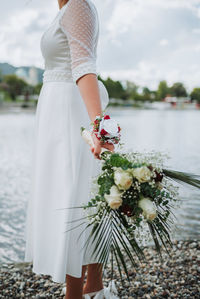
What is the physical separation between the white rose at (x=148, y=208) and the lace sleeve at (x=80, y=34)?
→ 642 mm

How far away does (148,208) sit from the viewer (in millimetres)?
1153

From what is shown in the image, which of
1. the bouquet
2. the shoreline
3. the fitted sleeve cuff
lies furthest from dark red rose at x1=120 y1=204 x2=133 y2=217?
the shoreline

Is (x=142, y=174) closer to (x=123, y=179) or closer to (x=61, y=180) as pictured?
(x=123, y=179)

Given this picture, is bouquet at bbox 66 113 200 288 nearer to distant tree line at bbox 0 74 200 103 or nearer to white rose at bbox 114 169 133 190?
white rose at bbox 114 169 133 190

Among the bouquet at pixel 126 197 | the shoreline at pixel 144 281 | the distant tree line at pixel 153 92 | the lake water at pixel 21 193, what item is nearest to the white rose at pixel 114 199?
the bouquet at pixel 126 197

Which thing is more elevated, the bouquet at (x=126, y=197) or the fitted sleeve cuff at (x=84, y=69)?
the fitted sleeve cuff at (x=84, y=69)

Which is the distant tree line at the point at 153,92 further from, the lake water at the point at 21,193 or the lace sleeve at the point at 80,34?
the lace sleeve at the point at 80,34

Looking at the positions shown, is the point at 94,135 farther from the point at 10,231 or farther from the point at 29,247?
the point at 10,231

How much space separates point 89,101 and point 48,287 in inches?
63.6

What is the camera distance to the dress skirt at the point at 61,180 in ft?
5.56

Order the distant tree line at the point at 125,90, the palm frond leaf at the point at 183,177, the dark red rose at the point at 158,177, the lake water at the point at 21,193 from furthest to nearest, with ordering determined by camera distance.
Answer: the distant tree line at the point at 125,90, the lake water at the point at 21,193, the palm frond leaf at the point at 183,177, the dark red rose at the point at 158,177

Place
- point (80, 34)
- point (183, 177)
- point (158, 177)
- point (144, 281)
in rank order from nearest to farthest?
point (158, 177) < point (183, 177) < point (80, 34) < point (144, 281)

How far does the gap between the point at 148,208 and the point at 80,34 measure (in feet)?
2.77

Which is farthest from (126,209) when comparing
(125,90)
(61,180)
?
(125,90)
